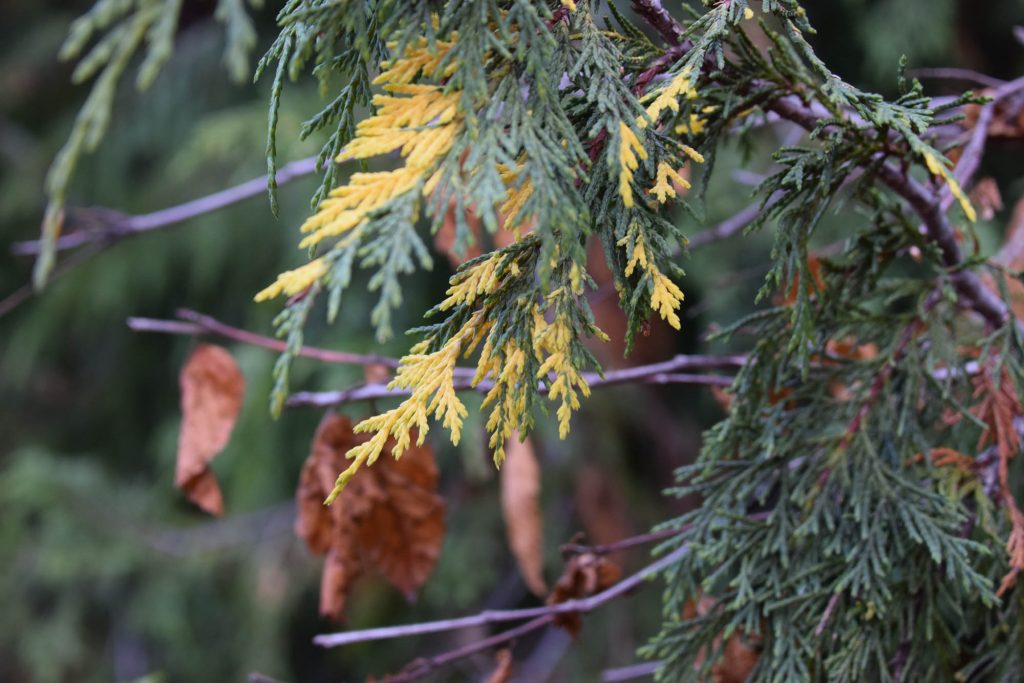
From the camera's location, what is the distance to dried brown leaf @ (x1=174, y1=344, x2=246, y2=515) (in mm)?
1341

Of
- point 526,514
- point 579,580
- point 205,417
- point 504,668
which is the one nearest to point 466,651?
point 504,668

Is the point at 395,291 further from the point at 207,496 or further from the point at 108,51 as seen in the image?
the point at 207,496

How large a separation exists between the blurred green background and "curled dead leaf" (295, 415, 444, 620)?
0.62 meters

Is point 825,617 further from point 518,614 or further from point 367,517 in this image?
point 367,517

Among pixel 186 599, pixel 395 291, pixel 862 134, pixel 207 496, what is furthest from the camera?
pixel 186 599

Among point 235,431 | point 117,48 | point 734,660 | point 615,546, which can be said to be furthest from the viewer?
point 235,431

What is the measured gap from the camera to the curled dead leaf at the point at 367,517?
4.31ft

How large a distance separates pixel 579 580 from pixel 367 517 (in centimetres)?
33

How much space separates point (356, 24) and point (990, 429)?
35.0 inches

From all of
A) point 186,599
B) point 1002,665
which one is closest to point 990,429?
point 1002,665

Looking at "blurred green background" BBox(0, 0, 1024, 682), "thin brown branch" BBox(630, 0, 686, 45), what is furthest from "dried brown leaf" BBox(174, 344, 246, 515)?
"thin brown branch" BBox(630, 0, 686, 45)

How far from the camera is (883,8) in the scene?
2656 millimetres

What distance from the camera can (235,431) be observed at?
121 inches

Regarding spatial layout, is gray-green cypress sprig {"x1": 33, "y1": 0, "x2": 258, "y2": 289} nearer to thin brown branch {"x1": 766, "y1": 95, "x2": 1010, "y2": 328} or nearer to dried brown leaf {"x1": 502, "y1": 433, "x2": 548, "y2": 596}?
thin brown branch {"x1": 766, "y1": 95, "x2": 1010, "y2": 328}
